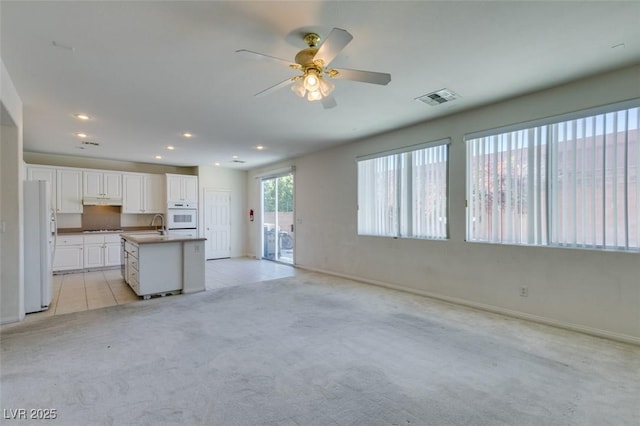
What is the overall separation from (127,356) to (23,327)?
1769mm

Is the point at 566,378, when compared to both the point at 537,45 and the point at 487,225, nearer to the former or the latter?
the point at 487,225

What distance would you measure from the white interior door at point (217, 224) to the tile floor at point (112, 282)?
1.77 ft

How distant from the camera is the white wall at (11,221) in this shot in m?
3.45

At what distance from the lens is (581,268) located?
3.23 meters

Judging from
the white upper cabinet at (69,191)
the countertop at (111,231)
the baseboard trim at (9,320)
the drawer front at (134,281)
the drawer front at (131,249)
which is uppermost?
the white upper cabinet at (69,191)

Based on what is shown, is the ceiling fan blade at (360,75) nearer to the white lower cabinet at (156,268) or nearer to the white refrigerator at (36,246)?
the white lower cabinet at (156,268)

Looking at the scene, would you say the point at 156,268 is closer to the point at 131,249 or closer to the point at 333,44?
the point at 131,249

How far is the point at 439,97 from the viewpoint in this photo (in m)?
3.66

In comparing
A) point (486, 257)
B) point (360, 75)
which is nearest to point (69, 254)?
point (360, 75)

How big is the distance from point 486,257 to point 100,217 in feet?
27.9

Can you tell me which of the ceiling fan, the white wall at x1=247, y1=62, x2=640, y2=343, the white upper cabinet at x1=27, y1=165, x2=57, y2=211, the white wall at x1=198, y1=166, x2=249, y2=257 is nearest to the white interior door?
the white wall at x1=198, y1=166, x2=249, y2=257

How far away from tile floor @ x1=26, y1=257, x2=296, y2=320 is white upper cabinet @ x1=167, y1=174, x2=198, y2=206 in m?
1.86

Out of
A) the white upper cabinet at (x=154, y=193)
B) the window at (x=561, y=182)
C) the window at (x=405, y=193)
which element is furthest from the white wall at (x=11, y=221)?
the window at (x=561, y=182)

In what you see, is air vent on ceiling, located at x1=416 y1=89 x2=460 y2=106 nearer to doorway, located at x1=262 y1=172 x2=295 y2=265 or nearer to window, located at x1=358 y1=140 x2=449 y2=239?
window, located at x1=358 y1=140 x2=449 y2=239
